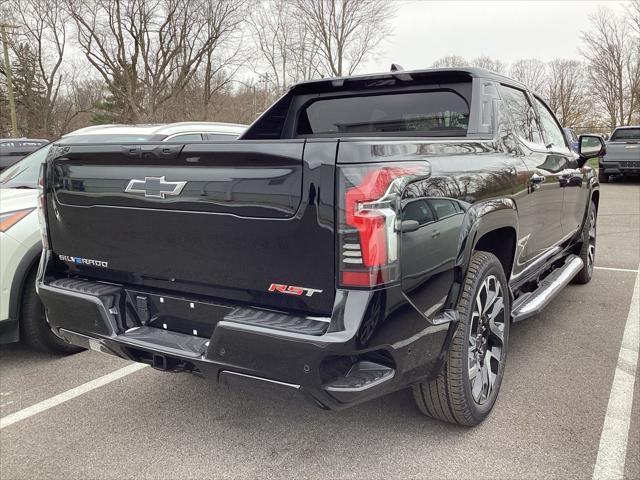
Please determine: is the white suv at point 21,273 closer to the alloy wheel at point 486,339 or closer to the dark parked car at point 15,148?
the alloy wheel at point 486,339

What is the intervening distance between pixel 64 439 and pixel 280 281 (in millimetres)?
1624

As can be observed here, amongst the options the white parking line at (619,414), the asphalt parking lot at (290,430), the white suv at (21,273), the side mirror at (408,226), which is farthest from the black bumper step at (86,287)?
the white parking line at (619,414)

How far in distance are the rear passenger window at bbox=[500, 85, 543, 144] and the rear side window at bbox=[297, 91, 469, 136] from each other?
38 cm

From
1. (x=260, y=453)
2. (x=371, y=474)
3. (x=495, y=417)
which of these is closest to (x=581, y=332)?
(x=495, y=417)

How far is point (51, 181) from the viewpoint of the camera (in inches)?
110

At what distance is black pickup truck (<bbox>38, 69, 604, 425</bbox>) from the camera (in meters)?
2.03

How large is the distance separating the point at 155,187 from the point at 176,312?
58cm

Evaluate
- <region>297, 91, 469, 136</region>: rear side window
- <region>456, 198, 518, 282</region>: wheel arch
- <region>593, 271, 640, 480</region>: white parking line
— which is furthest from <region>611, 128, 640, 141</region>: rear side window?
<region>456, 198, 518, 282</region>: wheel arch

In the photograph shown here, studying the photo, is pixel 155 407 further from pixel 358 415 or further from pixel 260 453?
pixel 358 415

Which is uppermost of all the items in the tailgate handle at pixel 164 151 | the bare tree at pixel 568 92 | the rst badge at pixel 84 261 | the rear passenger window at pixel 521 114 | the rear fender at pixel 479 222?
the bare tree at pixel 568 92

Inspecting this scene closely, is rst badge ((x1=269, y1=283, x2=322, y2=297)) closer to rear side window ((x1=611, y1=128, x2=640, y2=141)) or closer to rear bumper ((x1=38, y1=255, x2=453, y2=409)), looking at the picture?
rear bumper ((x1=38, y1=255, x2=453, y2=409))

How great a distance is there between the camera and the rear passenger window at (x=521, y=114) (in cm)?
359

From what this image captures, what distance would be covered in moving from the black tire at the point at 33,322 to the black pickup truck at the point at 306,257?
105 centimetres

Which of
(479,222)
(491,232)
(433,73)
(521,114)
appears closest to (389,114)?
(433,73)
